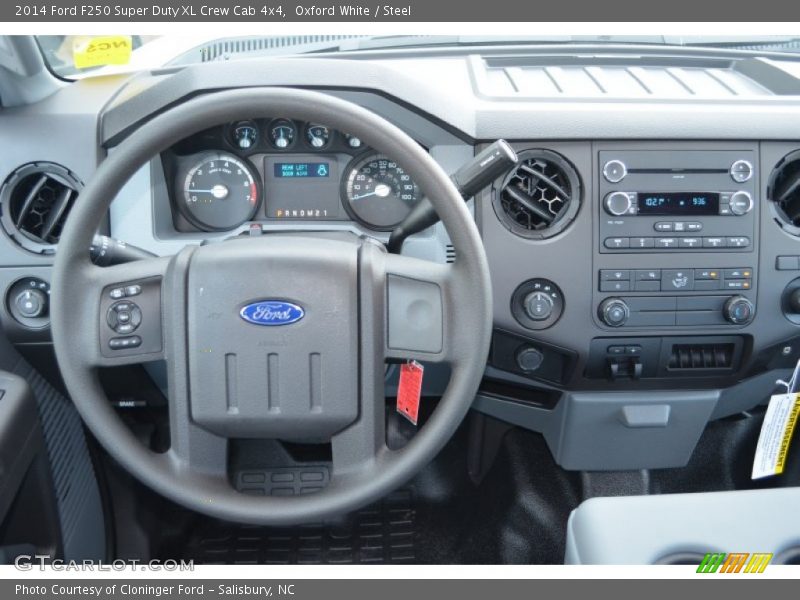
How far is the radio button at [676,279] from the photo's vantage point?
1566 mm

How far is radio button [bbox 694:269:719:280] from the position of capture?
61.9 inches

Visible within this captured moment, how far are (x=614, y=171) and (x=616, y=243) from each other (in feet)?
0.47

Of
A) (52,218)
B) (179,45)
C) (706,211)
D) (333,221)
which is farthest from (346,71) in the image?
(706,211)

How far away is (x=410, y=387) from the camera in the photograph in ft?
4.43

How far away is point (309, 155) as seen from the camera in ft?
5.22

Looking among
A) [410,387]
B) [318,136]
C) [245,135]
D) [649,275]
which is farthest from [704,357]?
[245,135]

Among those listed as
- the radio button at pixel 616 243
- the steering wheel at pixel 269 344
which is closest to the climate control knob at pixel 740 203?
the radio button at pixel 616 243

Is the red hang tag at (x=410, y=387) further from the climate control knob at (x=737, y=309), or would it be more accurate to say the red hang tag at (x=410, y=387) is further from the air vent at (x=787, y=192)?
the air vent at (x=787, y=192)

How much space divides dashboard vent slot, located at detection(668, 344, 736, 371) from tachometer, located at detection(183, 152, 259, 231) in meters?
0.95

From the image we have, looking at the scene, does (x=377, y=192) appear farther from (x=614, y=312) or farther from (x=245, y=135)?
(x=614, y=312)

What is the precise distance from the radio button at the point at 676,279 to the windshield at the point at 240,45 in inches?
26.8

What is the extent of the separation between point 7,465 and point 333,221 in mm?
757

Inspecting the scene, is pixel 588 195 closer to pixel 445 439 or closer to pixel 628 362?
pixel 628 362

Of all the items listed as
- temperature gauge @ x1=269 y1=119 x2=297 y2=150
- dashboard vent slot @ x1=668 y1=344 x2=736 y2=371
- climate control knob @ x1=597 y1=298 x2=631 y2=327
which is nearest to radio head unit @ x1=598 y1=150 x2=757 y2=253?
climate control knob @ x1=597 y1=298 x2=631 y2=327
